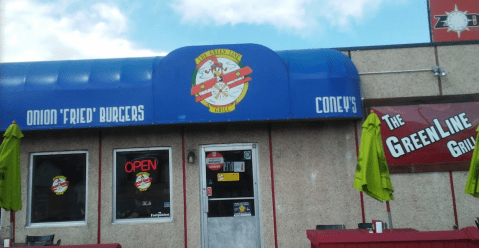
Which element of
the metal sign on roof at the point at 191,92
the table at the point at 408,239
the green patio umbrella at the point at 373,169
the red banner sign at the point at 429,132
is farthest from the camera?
the red banner sign at the point at 429,132

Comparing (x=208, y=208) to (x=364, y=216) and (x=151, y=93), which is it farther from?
(x=364, y=216)

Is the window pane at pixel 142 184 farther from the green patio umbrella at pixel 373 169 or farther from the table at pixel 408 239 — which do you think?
the green patio umbrella at pixel 373 169

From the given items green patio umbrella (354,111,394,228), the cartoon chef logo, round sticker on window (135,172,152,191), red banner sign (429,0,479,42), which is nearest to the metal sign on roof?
the cartoon chef logo

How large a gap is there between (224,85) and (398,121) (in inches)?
147

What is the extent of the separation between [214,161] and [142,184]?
5.24ft

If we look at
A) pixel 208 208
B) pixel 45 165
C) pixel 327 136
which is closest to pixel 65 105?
pixel 45 165

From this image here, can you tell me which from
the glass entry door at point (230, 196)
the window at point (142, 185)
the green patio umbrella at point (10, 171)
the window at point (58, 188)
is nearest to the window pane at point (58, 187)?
the window at point (58, 188)

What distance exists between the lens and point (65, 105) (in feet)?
23.7

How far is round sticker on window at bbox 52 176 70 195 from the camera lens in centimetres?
782

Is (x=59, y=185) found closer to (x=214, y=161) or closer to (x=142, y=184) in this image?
(x=142, y=184)

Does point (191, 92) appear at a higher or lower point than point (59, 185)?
higher

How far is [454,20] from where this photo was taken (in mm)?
8844

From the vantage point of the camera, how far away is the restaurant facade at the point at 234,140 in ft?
23.6

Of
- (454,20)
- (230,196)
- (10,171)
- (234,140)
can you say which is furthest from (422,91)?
(10,171)
